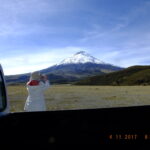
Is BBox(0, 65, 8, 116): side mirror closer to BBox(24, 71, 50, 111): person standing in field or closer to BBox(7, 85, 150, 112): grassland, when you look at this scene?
BBox(24, 71, 50, 111): person standing in field

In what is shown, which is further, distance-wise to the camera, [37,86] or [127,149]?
[37,86]

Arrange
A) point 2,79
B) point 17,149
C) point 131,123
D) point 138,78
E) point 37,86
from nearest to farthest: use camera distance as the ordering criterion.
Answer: point 17,149, point 131,123, point 2,79, point 37,86, point 138,78

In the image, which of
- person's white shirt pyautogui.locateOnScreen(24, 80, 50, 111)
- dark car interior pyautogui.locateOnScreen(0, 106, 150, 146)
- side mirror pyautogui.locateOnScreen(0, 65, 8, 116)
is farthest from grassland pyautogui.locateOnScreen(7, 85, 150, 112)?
dark car interior pyautogui.locateOnScreen(0, 106, 150, 146)

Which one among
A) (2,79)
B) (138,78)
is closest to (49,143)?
(2,79)

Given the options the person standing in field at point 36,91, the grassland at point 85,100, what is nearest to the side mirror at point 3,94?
the person standing in field at point 36,91

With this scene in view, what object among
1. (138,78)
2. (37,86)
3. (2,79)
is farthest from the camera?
(138,78)

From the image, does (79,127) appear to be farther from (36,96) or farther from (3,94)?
(36,96)

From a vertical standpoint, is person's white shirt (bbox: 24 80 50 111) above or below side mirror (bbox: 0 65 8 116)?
below

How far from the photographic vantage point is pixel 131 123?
433 cm

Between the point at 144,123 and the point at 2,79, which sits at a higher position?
the point at 2,79

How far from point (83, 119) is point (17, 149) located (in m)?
0.71

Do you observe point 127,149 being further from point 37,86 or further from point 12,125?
point 37,86
